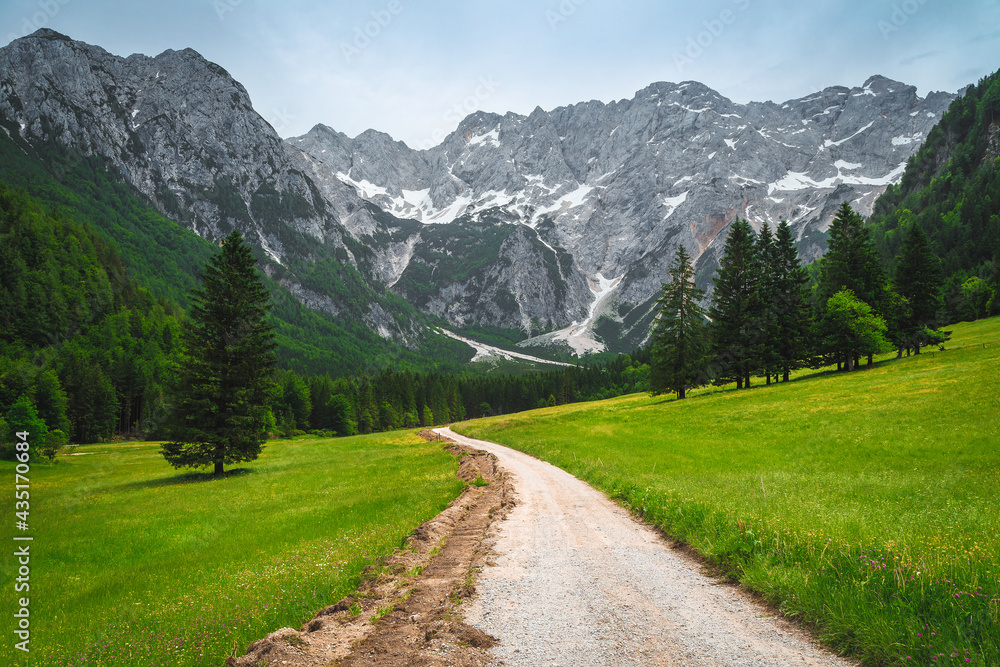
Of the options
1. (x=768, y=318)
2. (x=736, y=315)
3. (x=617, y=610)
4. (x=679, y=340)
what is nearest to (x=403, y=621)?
(x=617, y=610)

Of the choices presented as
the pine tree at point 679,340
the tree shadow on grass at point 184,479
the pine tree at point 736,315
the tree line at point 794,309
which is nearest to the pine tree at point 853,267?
the tree line at point 794,309

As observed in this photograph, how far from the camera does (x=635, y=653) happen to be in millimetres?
6480

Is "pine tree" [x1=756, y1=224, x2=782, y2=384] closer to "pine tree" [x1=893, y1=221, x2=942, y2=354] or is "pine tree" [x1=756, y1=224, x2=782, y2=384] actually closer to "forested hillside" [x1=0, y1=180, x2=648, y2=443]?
"pine tree" [x1=893, y1=221, x2=942, y2=354]

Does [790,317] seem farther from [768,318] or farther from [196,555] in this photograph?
[196,555]

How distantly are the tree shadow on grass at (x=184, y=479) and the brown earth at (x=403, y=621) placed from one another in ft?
88.4

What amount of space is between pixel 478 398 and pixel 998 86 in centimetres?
22017

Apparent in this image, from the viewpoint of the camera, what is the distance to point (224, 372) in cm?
3509

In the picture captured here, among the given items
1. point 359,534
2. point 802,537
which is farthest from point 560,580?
point 359,534

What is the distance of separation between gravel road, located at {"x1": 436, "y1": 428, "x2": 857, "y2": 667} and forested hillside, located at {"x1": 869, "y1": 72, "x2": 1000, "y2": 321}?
380 ft

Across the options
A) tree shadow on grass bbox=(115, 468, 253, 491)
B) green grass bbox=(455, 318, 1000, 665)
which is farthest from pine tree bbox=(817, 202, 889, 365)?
tree shadow on grass bbox=(115, 468, 253, 491)

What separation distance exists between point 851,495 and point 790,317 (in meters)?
51.3

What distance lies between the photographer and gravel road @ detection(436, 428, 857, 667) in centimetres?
649

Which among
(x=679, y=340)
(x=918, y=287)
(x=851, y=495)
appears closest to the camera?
(x=851, y=495)

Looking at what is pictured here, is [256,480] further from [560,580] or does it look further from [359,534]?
[560,580]
